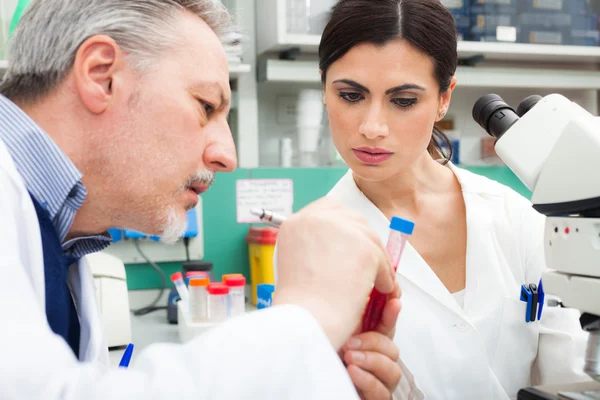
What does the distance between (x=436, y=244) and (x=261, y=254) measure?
958mm

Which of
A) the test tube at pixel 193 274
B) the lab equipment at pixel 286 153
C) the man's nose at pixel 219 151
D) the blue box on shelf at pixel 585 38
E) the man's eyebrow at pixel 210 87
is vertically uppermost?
the blue box on shelf at pixel 585 38

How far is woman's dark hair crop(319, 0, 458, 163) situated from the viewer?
1277mm

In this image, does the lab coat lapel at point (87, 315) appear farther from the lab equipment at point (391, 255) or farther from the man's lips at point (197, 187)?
the lab equipment at point (391, 255)

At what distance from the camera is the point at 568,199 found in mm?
710

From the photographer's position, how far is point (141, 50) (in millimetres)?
756

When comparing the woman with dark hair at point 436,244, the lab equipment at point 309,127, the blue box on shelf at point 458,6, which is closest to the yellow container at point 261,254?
the lab equipment at point 309,127

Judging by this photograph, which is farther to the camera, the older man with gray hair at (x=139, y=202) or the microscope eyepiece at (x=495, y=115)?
the microscope eyepiece at (x=495, y=115)

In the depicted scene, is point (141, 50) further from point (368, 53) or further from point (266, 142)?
point (266, 142)

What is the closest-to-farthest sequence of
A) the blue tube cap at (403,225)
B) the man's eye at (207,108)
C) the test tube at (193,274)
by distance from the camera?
the blue tube cap at (403,225) < the man's eye at (207,108) < the test tube at (193,274)

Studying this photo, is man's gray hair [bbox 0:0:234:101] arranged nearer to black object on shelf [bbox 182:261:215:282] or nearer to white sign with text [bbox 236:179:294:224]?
black object on shelf [bbox 182:261:215:282]

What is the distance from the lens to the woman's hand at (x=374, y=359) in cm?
74

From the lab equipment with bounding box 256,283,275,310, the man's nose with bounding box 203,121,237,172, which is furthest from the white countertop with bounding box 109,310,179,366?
the man's nose with bounding box 203,121,237,172

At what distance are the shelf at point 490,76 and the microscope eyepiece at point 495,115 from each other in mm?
1459

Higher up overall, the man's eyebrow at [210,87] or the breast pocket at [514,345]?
the man's eyebrow at [210,87]
